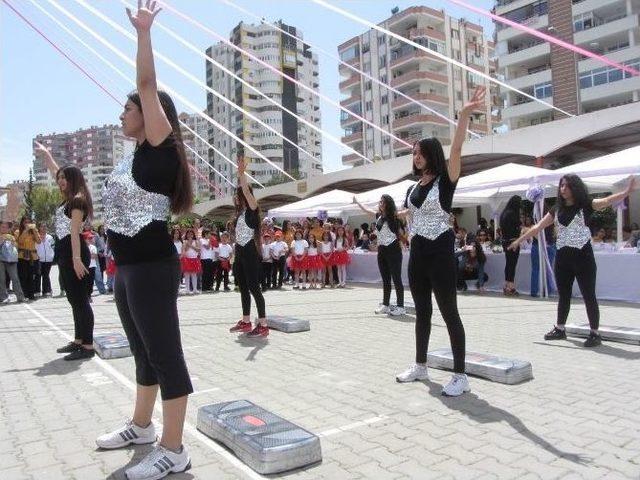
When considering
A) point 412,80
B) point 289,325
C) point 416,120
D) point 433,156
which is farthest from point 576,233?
point 412,80

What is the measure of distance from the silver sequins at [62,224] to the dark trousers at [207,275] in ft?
31.5

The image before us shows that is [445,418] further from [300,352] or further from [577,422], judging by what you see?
[300,352]

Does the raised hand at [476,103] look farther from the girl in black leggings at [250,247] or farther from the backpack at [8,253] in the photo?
the backpack at [8,253]

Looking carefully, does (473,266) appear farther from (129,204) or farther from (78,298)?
(129,204)

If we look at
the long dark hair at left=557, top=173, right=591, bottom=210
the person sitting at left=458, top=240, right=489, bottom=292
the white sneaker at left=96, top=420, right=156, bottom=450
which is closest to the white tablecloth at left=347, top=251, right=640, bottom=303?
the person sitting at left=458, top=240, right=489, bottom=292

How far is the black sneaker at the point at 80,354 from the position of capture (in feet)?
20.7

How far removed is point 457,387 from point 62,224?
459 centimetres

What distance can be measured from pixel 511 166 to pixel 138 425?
12.7 meters

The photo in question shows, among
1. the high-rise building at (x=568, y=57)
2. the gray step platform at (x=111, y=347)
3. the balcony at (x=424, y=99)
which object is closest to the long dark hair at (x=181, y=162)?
the gray step platform at (x=111, y=347)

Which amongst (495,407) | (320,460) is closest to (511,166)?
(495,407)

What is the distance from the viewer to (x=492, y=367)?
491 centimetres

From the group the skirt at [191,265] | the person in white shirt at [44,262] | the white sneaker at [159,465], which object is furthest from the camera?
the skirt at [191,265]

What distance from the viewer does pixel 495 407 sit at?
4188mm

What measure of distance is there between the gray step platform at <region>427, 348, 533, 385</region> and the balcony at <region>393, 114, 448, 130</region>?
2491 inches
